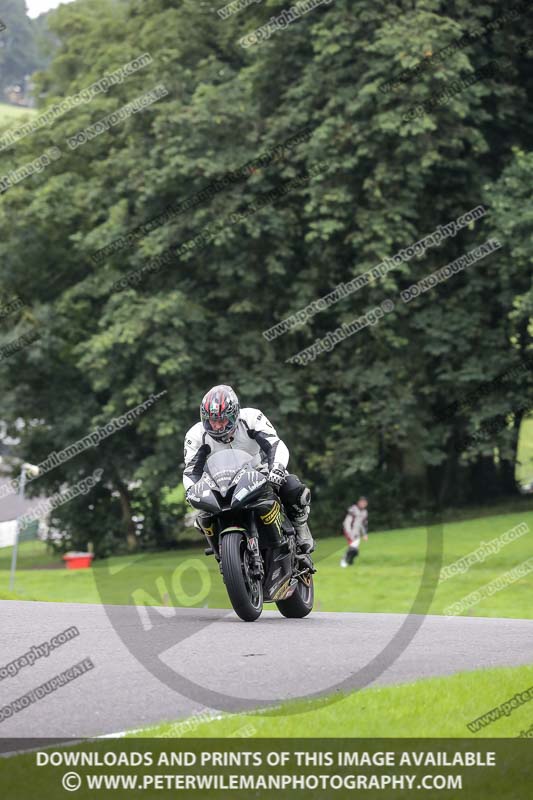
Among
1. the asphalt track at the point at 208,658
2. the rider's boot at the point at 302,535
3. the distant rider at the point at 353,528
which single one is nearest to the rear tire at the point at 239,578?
the asphalt track at the point at 208,658

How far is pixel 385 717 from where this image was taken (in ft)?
23.9

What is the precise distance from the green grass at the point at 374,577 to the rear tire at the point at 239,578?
10337 millimetres

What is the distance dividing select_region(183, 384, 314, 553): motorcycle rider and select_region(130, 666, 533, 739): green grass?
317cm

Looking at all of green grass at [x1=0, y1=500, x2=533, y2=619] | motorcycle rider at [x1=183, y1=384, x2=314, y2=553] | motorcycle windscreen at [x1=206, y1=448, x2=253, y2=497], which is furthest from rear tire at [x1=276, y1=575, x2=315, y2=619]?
green grass at [x1=0, y1=500, x2=533, y2=619]

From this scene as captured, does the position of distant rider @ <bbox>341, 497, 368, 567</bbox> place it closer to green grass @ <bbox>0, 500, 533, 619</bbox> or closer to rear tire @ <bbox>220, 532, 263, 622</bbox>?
green grass @ <bbox>0, 500, 533, 619</bbox>

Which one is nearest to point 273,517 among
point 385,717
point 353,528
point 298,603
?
point 298,603

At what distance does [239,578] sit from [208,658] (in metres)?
1.64

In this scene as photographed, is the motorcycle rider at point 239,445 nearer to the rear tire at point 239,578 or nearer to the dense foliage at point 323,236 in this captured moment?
the rear tire at point 239,578

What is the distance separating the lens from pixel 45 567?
51375mm

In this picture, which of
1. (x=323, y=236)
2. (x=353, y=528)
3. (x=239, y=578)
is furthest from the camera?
(x=323, y=236)

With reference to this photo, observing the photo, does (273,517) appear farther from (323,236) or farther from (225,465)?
(323,236)

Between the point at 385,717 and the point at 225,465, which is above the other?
the point at 225,465
